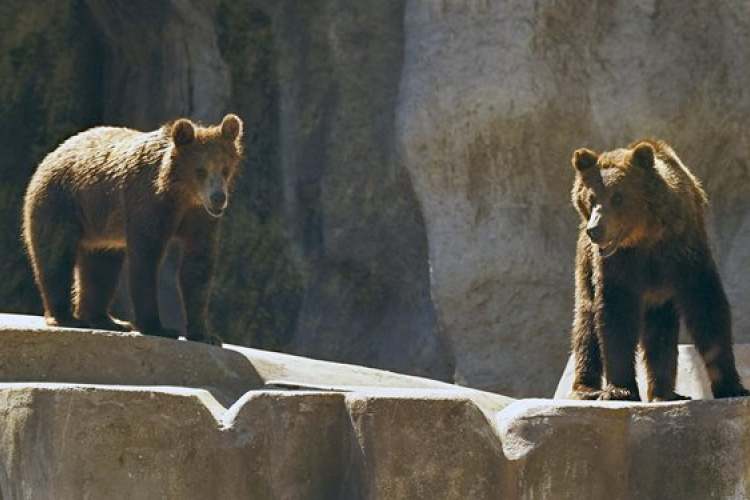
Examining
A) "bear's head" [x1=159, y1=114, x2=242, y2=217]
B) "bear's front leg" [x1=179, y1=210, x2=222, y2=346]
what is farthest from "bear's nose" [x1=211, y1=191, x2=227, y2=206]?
"bear's front leg" [x1=179, y1=210, x2=222, y2=346]

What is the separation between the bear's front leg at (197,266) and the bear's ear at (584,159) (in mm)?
2286

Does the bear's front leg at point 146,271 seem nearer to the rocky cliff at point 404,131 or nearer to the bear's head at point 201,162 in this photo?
the bear's head at point 201,162

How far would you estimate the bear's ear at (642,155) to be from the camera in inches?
338

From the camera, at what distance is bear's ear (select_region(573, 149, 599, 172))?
8.64 m

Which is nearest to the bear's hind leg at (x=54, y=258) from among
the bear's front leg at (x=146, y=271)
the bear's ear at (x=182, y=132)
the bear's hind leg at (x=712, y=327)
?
the bear's front leg at (x=146, y=271)

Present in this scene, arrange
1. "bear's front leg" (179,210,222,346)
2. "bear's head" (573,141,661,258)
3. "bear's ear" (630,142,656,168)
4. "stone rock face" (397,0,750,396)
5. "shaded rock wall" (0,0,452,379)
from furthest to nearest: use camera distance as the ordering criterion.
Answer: "shaded rock wall" (0,0,452,379) → "stone rock face" (397,0,750,396) → "bear's front leg" (179,210,222,346) → "bear's ear" (630,142,656,168) → "bear's head" (573,141,661,258)

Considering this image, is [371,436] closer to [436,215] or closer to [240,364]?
[240,364]

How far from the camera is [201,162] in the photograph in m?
9.75

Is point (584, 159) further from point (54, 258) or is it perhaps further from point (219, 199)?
point (54, 258)

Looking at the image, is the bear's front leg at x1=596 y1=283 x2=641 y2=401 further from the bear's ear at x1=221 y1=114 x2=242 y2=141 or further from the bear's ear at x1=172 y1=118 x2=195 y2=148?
the bear's ear at x1=172 y1=118 x2=195 y2=148

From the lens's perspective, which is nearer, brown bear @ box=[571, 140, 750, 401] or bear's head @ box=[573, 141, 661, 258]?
brown bear @ box=[571, 140, 750, 401]

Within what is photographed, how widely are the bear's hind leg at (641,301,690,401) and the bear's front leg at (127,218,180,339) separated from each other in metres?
2.56

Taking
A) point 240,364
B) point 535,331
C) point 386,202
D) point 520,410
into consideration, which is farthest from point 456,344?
point 520,410

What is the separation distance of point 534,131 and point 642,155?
3975 mm
